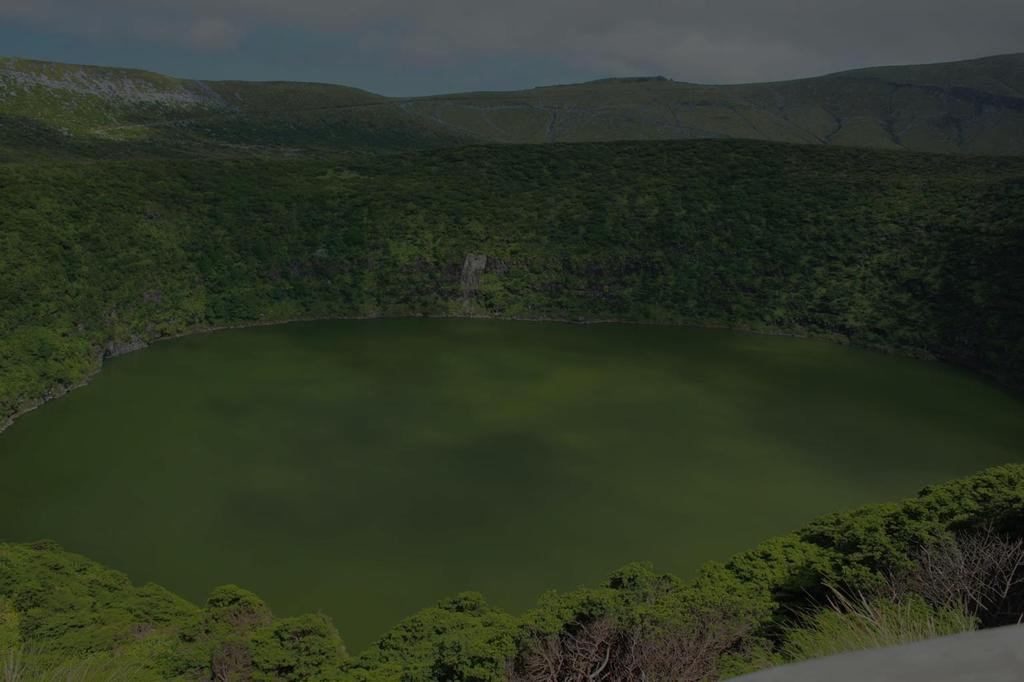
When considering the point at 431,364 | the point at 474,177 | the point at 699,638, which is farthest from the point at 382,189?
the point at 699,638

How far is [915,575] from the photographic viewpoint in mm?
16141

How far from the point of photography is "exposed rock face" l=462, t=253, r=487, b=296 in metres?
75.3

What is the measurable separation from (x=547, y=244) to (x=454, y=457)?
42833 mm

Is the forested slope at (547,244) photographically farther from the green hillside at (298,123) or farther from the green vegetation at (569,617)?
the green hillside at (298,123)

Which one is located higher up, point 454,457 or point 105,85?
point 105,85

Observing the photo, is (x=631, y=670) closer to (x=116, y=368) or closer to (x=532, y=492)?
(x=532, y=492)

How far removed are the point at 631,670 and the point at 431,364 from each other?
42.7 meters

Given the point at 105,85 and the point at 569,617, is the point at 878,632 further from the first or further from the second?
the point at 105,85

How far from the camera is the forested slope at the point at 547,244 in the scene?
199 ft

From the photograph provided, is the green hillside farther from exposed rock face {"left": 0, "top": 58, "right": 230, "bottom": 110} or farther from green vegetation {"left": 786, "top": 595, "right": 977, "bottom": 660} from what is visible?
green vegetation {"left": 786, "top": 595, "right": 977, "bottom": 660}

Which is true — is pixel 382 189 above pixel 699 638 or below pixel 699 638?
above

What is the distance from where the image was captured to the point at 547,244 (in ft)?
258

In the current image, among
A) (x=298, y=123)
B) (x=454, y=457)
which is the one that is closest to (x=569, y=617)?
(x=454, y=457)

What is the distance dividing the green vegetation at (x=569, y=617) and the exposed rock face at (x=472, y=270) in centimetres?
5255
